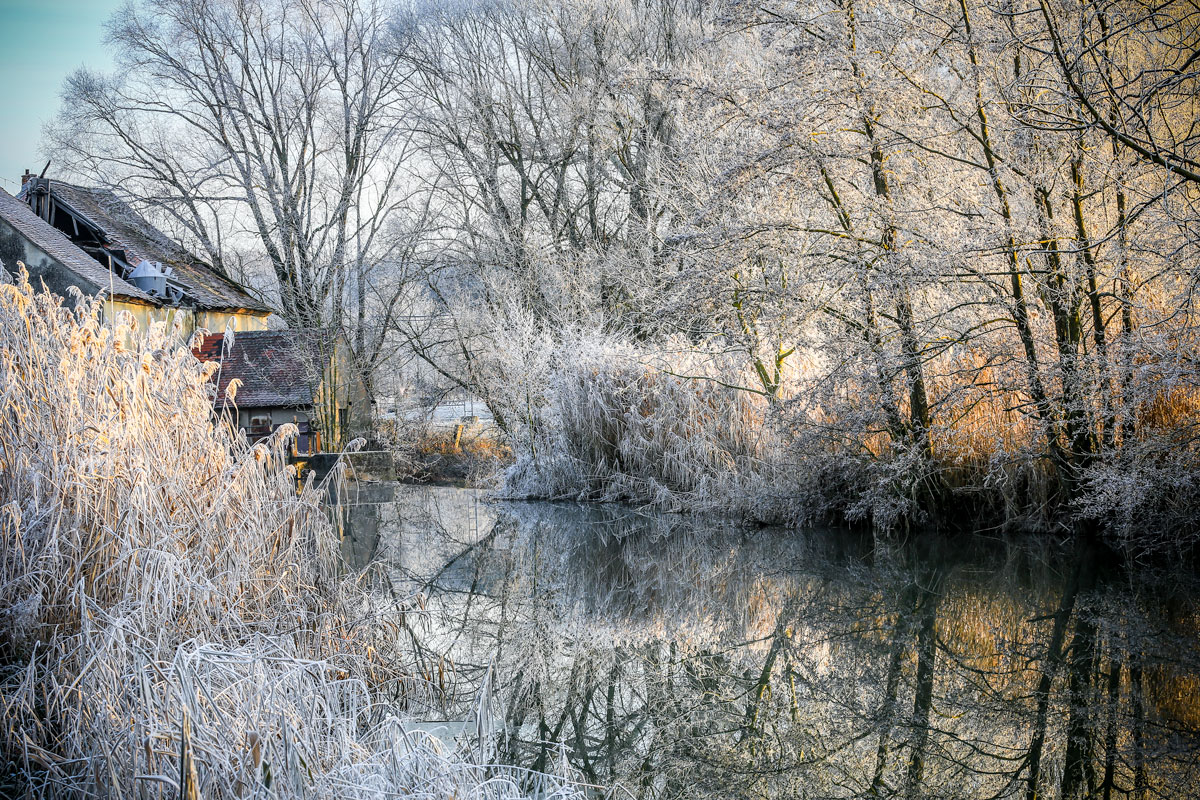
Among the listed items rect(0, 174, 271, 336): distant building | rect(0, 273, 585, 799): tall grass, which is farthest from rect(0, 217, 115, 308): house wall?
rect(0, 273, 585, 799): tall grass

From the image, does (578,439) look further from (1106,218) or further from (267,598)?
(267,598)

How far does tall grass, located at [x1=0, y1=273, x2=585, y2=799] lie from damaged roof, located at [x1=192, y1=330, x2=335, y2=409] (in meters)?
19.3

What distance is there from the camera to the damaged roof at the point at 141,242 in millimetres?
27734

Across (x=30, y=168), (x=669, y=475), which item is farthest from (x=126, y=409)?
(x=30, y=168)

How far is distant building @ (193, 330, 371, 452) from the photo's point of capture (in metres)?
24.3

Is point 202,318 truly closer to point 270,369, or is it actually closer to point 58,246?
point 270,369

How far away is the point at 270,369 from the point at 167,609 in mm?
25575

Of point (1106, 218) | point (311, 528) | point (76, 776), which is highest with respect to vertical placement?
point (1106, 218)

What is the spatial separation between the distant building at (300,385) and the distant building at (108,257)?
1644mm

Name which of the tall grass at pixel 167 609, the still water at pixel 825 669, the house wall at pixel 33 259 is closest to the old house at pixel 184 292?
the house wall at pixel 33 259

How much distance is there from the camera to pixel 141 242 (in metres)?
29.6

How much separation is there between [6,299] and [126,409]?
97 centimetres

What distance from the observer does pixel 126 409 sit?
206 inches

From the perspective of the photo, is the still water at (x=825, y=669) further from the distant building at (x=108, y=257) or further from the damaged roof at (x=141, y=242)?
the damaged roof at (x=141, y=242)
